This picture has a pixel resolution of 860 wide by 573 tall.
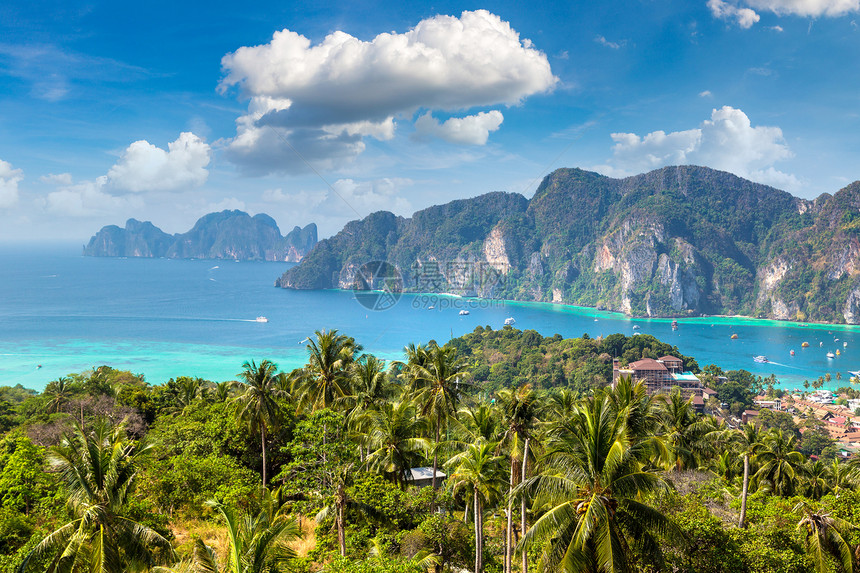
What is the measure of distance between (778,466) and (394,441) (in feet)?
54.0

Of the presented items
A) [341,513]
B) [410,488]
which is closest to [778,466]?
[410,488]

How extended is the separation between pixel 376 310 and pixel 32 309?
90.5m

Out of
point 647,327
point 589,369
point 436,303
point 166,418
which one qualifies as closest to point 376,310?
point 436,303

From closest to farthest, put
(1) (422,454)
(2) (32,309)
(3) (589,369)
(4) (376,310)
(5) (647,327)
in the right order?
1. (1) (422,454)
2. (3) (589,369)
3. (2) (32,309)
4. (5) (647,327)
5. (4) (376,310)

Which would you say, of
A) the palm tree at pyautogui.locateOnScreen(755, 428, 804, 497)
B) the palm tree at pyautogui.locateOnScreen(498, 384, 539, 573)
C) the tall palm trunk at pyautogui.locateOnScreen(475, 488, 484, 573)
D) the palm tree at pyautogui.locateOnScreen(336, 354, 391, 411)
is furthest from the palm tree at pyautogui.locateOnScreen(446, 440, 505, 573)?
the palm tree at pyautogui.locateOnScreen(755, 428, 804, 497)

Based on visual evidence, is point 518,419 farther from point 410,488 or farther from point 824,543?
point 824,543

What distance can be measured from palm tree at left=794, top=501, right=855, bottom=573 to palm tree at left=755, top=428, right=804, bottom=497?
9.69 metres

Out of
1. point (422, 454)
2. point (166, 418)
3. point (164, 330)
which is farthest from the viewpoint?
point (164, 330)

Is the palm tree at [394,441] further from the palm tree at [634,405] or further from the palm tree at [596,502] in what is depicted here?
the palm tree at [596,502]

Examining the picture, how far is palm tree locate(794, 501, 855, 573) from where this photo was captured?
11.5m

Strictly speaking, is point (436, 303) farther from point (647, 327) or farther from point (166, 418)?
point (166, 418)

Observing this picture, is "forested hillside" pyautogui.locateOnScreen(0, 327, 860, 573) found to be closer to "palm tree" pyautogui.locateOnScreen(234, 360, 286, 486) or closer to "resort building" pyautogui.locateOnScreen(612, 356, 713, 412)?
"palm tree" pyautogui.locateOnScreen(234, 360, 286, 486)

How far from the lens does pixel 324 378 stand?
2355 cm

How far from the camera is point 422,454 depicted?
63.3 ft
